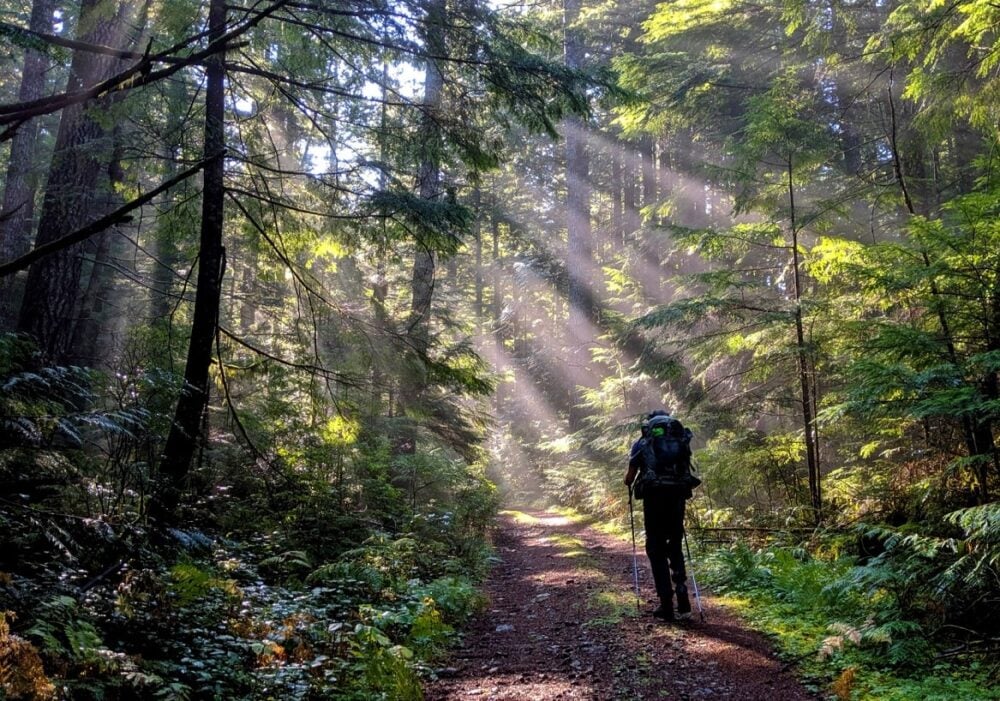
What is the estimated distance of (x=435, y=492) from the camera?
13930 millimetres

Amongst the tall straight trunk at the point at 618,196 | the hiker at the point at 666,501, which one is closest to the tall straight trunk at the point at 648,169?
the tall straight trunk at the point at 618,196

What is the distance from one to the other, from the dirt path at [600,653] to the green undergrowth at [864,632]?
26 centimetres

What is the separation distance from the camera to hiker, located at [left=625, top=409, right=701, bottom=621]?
6.30 metres

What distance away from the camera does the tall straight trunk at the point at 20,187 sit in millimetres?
11812

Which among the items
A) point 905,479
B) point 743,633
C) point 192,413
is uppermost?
point 192,413

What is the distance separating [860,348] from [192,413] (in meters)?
7.81

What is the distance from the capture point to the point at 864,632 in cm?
464

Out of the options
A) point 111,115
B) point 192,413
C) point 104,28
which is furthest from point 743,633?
point 104,28

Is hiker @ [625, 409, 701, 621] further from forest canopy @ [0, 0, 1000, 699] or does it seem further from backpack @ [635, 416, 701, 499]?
forest canopy @ [0, 0, 1000, 699]

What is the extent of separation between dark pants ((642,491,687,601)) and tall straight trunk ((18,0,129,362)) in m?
8.64

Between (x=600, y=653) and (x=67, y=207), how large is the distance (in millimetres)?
10163

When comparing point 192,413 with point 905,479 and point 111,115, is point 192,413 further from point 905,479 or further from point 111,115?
point 905,479

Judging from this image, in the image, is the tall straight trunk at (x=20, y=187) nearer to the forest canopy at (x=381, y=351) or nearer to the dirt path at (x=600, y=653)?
the forest canopy at (x=381, y=351)

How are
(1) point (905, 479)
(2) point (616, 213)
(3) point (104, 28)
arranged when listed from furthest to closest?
1. (2) point (616, 213)
2. (3) point (104, 28)
3. (1) point (905, 479)
